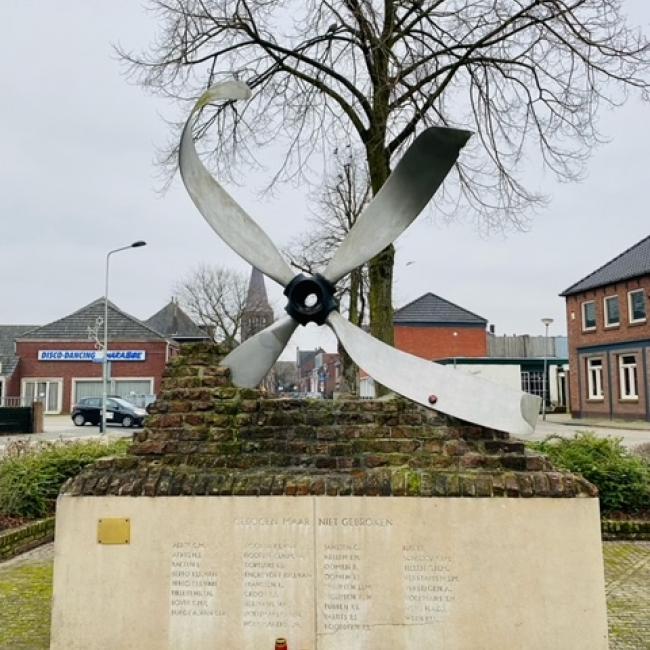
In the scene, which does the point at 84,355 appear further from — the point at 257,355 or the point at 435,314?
the point at 257,355

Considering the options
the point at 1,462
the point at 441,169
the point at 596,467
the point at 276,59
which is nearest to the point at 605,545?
the point at 596,467

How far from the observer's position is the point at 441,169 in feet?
16.8

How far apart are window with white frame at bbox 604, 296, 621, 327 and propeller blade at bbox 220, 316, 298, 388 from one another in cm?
2928

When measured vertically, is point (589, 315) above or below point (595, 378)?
above

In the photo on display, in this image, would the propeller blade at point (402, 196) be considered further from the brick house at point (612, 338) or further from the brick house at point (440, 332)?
the brick house at point (440, 332)

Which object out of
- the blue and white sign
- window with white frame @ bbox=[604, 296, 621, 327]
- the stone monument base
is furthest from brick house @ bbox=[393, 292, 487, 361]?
the stone monument base

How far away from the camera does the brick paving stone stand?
507 centimetres

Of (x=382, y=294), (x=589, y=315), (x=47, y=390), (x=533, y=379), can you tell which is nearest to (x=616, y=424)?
(x=589, y=315)

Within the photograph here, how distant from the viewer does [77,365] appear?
40781mm

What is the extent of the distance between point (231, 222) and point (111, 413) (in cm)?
2588

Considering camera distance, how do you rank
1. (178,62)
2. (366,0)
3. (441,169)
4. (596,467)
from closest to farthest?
1. (441,169)
2. (596,467)
3. (366,0)
4. (178,62)

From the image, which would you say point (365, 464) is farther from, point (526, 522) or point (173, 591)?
point (173, 591)

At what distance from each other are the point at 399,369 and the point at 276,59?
33.4 ft

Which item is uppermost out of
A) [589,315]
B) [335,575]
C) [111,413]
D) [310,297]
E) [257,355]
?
[589,315]
